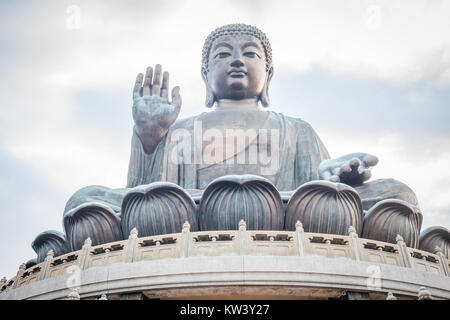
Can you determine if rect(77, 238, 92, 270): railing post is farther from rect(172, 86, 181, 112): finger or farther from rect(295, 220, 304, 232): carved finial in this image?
rect(172, 86, 181, 112): finger

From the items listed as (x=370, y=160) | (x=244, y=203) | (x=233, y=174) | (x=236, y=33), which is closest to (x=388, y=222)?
(x=370, y=160)

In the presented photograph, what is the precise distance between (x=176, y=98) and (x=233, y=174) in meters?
1.52

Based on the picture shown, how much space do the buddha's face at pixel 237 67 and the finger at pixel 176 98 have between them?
1.82 m

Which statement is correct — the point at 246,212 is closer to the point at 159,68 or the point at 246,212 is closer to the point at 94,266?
the point at 94,266

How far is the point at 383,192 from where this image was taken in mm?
8695

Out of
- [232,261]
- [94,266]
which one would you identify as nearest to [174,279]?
[232,261]

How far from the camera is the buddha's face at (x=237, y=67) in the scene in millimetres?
11500

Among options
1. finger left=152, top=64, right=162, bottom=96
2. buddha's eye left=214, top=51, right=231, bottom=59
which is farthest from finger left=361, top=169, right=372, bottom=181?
buddha's eye left=214, top=51, right=231, bottom=59

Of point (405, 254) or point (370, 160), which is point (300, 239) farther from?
point (370, 160)

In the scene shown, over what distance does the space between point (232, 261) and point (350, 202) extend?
203cm

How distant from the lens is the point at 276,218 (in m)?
7.66

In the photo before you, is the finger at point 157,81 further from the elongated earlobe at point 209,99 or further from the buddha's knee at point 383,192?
the buddha's knee at point 383,192

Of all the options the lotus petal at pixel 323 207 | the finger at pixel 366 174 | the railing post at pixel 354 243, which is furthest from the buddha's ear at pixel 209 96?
the railing post at pixel 354 243

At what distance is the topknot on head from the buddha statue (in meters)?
0.02
